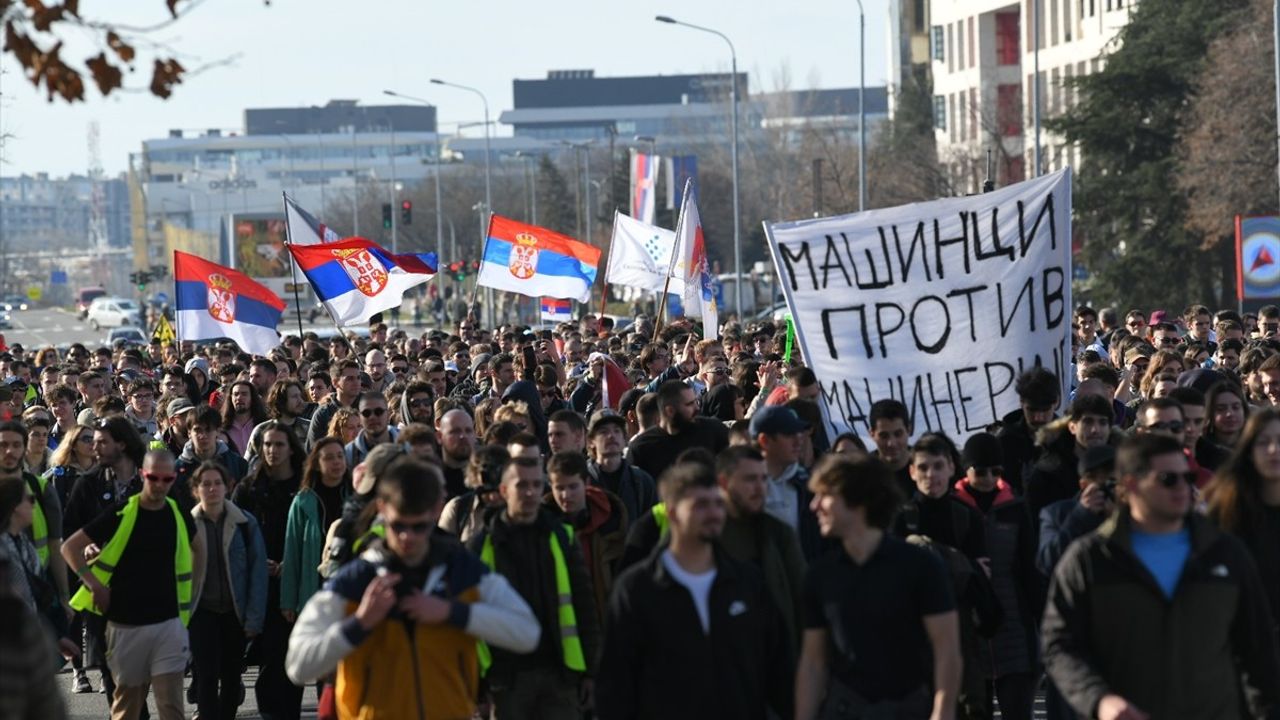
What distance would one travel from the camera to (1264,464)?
7.60m

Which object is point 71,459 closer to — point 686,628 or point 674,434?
point 674,434

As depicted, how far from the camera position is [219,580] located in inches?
436

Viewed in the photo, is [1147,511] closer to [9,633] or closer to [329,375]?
[9,633]

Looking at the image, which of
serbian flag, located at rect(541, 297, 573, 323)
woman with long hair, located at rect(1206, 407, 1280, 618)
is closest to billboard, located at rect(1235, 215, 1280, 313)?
serbian flag, located at rect(541, 297, 573, 323)

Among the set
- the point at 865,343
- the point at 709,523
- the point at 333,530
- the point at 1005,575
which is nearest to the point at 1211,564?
the point at 709,523

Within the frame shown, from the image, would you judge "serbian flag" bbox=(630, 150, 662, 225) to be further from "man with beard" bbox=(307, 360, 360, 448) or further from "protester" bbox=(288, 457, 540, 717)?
"protester" bbox=(288, 457, 540, 717)

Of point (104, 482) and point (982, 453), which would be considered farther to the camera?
point (104, 482)

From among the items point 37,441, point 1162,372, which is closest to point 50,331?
point 37,441

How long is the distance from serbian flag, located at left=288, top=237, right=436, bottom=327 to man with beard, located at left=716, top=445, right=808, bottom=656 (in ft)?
52.9

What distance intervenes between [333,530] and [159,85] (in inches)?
110

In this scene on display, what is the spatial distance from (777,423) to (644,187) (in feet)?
151

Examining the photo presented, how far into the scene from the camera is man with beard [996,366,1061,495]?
1064cm

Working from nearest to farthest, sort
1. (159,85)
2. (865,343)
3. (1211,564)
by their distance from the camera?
(1211,564) → (159,85) → (865,343)

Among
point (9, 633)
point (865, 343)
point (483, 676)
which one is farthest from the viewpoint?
point (865, 343)
